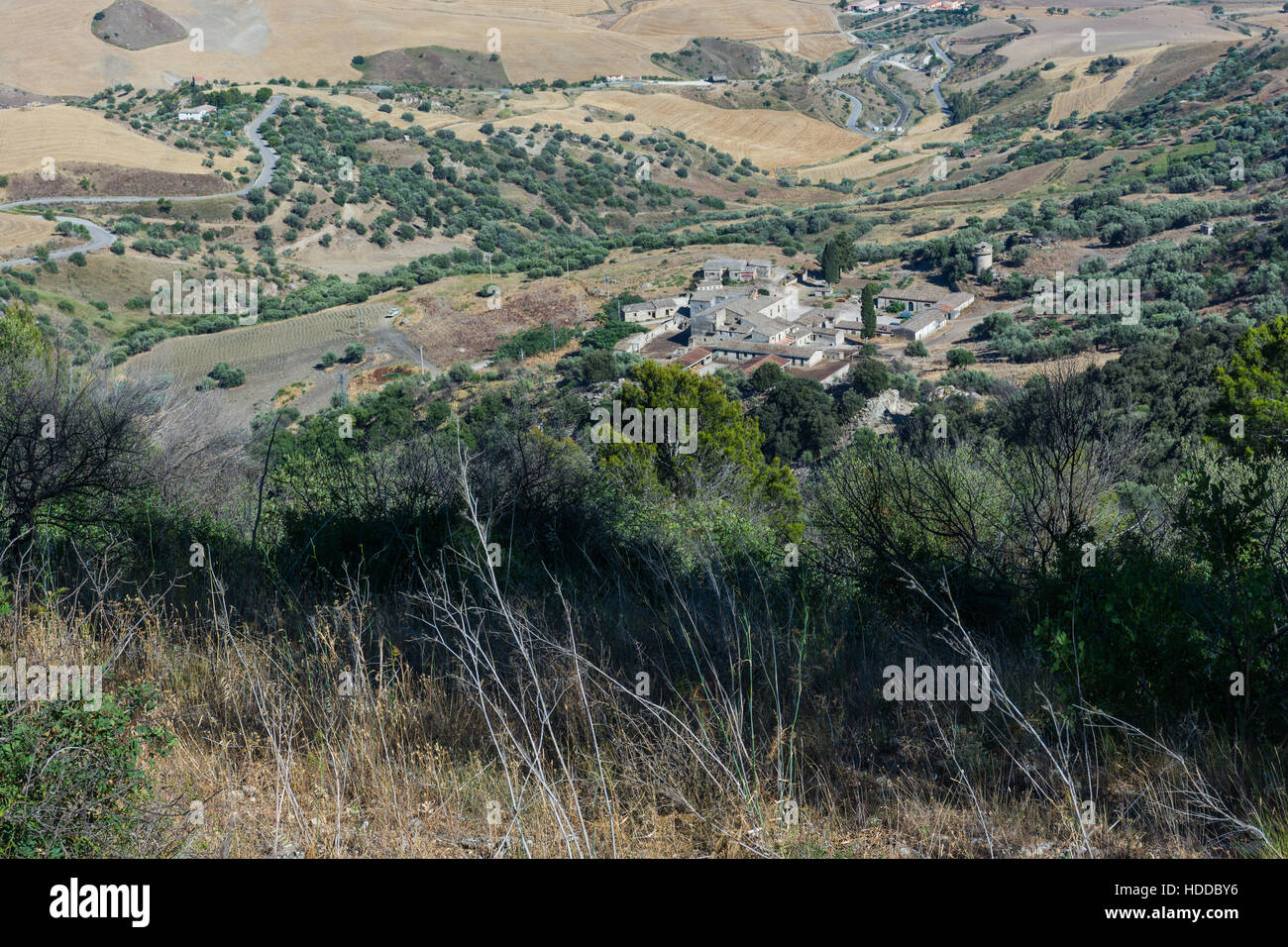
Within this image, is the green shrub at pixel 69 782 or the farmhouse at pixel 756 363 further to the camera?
the farmhouse at pixel 756 363

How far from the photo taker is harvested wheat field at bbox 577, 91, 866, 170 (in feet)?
267

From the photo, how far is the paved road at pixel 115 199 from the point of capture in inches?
1823

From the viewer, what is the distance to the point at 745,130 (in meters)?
84.6

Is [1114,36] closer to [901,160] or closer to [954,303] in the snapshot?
[901,160]

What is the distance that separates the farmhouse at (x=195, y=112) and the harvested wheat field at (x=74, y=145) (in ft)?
16.9

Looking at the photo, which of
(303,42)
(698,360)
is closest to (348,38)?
(303,42)

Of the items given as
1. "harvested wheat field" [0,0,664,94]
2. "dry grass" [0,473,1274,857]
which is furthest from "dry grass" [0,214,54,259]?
"dry grass" [0,473,1274,857]

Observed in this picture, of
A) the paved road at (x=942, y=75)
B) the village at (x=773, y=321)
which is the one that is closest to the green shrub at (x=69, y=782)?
the village at (x=773, y=321)

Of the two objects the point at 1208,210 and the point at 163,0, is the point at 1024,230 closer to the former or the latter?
the point at 1208,210

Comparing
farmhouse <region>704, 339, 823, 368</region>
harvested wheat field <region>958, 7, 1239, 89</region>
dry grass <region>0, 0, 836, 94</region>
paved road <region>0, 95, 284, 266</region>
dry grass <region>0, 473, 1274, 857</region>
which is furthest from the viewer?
harvested wheat field <region>958, 7, 1239, 89</region>

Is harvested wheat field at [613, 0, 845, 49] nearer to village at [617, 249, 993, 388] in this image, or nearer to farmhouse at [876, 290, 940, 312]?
village at [617, 249, 993, 388]

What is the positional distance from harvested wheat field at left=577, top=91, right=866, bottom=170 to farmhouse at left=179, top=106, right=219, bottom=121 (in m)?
28.3

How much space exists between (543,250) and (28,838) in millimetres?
55824

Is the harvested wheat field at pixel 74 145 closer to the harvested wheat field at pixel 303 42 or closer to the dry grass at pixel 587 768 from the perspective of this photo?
the harvested wheat field at pixel 303 42
